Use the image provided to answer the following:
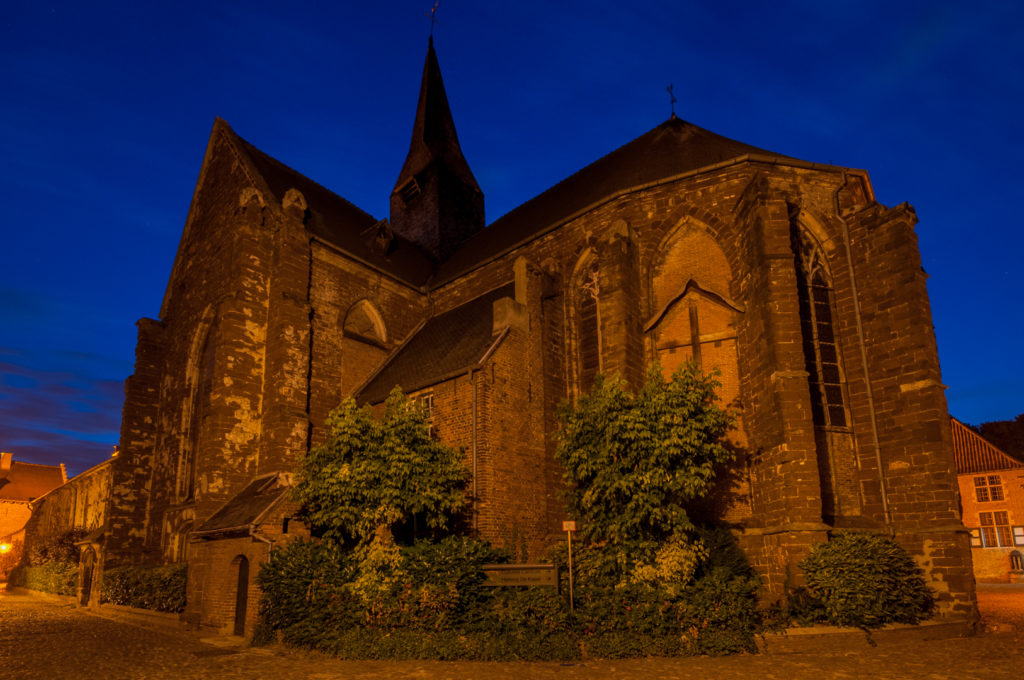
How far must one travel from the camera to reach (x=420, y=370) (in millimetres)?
18656

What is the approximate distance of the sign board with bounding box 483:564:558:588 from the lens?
1081cm

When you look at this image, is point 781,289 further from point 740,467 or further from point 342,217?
point 342,217

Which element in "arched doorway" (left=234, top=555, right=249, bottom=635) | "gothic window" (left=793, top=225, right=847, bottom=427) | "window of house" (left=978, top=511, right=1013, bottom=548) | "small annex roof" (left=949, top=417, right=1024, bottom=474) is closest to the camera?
"arched doorway" (left=234, top=555, right=249, bottom=635)

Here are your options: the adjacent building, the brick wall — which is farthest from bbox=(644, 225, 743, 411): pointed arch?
the adjacent building

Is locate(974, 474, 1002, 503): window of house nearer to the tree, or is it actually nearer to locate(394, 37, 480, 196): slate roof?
the tree

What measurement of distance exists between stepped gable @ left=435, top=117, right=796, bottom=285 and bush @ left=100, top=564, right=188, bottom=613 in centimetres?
1276

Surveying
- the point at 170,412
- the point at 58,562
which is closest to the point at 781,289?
the point at 170,412

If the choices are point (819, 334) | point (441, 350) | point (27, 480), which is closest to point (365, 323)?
point (441, 350)

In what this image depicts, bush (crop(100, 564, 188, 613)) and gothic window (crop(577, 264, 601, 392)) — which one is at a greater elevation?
gothic window (crop(577, 264, 601, 392))

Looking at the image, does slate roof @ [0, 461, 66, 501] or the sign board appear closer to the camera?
the sign board

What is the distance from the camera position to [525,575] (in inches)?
432

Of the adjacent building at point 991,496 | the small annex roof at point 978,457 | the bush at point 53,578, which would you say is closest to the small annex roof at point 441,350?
the bush at point 53,578

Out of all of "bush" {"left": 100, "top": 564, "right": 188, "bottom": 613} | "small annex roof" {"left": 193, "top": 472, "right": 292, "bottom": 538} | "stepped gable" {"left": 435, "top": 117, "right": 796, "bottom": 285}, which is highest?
"stepped gable" {"left": 435, "top": 117, "right": 796, "bottom": 285}

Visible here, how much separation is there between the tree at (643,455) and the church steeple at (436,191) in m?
18.2
